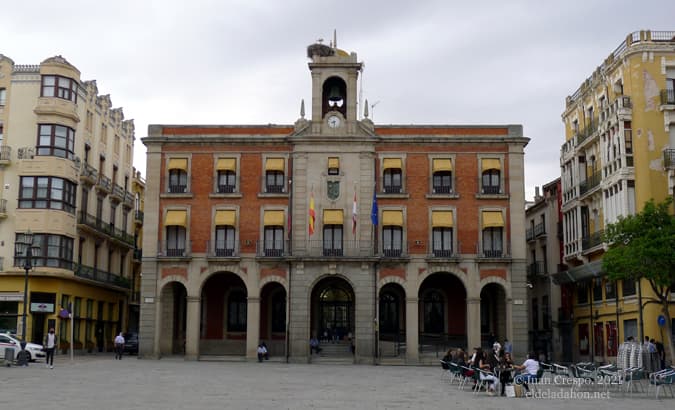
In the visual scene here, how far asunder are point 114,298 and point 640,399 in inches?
1937

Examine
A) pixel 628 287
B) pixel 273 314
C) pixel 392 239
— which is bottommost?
pixel 273 314

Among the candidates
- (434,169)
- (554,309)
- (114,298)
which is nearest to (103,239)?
(114,298)

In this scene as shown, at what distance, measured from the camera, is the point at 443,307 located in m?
53.6

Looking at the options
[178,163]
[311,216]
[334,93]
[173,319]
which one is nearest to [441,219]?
[311,216]

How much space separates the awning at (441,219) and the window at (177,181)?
16.2 m

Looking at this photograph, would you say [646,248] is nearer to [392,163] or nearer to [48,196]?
[392,163]

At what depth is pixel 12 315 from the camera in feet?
169

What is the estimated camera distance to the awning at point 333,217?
1965 inches

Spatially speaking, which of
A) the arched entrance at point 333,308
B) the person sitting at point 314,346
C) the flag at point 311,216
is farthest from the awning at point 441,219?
the person sitting at point 314,346

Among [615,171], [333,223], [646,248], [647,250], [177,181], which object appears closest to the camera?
[647,250]

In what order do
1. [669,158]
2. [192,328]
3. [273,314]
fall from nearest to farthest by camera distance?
[669,158]
[192,328]
[273,314]

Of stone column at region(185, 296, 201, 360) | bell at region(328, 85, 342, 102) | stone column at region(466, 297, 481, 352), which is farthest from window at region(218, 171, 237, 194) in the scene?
stone column at region(466, 297, 481, 352)

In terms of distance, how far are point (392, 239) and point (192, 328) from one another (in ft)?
45.2

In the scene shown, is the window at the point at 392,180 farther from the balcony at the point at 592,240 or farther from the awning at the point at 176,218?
the awning at the point at 176,218
